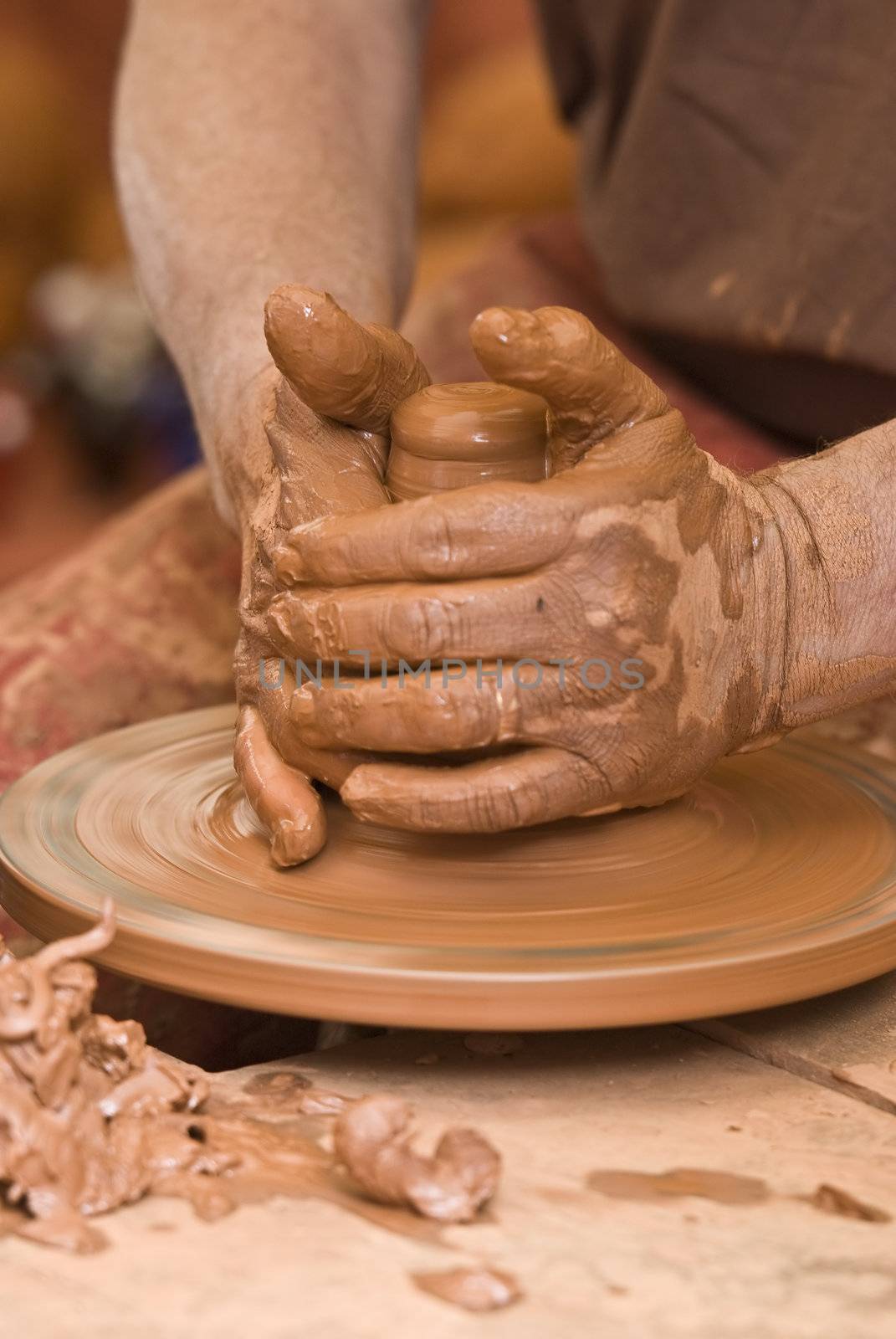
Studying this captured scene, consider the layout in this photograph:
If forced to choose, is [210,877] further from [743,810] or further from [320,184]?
[320,184]

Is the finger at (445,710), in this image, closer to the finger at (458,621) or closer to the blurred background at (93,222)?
the finger at (458,621)

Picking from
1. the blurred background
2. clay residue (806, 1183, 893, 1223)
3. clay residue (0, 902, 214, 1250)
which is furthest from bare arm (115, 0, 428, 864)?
the blurred background

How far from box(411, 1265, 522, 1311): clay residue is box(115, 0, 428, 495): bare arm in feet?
3.50

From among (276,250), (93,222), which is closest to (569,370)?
(276,250)

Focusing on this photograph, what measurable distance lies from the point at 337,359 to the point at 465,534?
0.25 m

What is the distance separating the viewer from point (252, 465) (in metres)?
1.57

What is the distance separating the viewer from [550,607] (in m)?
1.19

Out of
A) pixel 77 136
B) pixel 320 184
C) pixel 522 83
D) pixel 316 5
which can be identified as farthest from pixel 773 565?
pixel 77 136

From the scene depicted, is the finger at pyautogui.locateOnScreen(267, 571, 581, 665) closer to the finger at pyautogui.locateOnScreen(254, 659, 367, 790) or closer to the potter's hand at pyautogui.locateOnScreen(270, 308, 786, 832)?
the potter's hand at pyautogui.locateOnScreen(270, 308, 786, 832)

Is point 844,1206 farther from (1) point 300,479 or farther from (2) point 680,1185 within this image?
(1) point 300,479

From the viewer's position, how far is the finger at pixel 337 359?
4.17ft

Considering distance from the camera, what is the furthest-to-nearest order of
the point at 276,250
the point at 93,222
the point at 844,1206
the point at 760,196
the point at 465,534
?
1. the point at 93,222
2. the point at 760,196
3. the point at 276,250
4. the point at 465,534
5. the point at 844,1206

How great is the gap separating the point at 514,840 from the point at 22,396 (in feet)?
15.2

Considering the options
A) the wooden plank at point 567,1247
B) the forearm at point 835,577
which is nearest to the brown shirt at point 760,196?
the forearm at point 835,577
